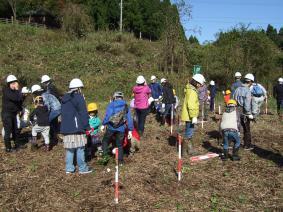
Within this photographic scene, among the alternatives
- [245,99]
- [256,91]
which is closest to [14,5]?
[256,91]

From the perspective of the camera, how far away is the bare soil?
21.2ft

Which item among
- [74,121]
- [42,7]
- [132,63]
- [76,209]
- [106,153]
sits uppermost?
[42,7]

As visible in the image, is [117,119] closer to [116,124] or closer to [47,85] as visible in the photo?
[116,124]

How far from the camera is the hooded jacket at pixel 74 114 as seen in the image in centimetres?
754

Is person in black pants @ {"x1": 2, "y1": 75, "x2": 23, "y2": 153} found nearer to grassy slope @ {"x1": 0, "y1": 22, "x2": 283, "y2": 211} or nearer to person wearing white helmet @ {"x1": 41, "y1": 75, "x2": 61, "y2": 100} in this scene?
grassy slope @ {"x1": 0, "y1": 22, "x2": 283, "y2": 211}

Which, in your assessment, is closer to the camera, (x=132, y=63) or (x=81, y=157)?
(x=81, y=157)

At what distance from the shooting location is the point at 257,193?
23.2 ft

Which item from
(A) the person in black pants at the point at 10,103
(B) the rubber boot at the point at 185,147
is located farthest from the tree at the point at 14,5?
(B) the rubber boot at the point at 185,147

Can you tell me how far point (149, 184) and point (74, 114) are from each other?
6.66 ft

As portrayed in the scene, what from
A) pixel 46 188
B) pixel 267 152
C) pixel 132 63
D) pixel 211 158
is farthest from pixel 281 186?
pixel 132 63

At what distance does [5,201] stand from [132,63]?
1281 inches

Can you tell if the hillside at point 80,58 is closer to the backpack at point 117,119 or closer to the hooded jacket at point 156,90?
the hooded jacket at point 156,90

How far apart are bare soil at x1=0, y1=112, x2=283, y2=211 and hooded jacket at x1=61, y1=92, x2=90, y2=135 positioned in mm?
1048

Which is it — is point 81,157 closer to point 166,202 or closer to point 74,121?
point 74,121
